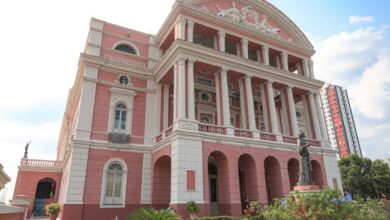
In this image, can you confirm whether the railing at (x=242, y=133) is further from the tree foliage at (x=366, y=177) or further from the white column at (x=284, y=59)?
the tree foliage at (x=366, y=177)

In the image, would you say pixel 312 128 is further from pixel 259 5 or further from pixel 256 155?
pixel 259 5

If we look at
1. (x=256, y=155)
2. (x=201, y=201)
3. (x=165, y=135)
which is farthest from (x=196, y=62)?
(x=201, y=201)

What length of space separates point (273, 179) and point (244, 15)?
14107 millimetres

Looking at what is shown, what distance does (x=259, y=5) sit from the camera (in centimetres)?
2397

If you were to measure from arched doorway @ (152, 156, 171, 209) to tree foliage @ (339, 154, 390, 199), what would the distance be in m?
28.6

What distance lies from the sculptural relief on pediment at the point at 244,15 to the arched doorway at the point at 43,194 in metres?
21.1

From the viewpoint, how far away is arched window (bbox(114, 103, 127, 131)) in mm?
18797

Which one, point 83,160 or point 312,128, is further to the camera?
point 312,128

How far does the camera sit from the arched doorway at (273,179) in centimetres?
1809

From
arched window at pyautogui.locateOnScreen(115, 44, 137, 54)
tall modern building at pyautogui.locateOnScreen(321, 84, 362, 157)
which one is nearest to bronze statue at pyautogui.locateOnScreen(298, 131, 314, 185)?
arched window at pyautogui.locateOnScreen(115, 44, 137, 54)

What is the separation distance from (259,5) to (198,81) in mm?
9356

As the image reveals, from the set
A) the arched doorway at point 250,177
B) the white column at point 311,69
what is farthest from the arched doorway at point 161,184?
the white column at point 311,69

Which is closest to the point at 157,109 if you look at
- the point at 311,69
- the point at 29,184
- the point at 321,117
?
the point at 29,184

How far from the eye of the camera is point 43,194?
2386 centimetres
